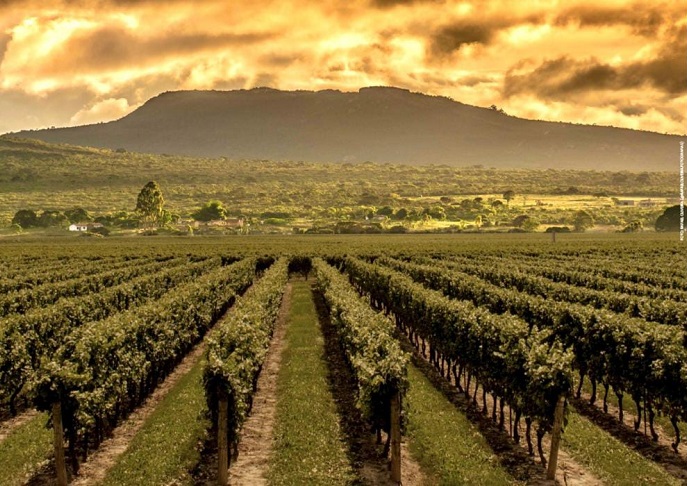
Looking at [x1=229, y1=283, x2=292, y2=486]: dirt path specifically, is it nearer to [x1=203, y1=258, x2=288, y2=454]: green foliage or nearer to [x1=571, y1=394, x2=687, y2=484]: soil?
[x1=203, y1=258, x2=288, y2=454]: green foliage

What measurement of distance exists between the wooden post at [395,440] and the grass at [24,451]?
957cm

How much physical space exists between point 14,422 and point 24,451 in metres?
3.71

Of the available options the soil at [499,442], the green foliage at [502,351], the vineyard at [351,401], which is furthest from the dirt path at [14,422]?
the green foliage at [502,351]

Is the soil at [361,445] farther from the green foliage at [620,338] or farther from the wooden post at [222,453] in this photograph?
the green foliage at [620,338]

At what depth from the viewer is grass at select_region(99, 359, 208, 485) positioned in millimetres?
16969

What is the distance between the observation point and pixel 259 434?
20.4 metres

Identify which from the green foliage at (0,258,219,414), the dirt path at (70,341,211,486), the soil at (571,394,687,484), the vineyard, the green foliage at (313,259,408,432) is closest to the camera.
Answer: the vineyard

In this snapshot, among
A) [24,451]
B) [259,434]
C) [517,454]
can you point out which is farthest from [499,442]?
[24,451]

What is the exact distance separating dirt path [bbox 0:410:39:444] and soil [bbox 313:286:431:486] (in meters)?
10.6

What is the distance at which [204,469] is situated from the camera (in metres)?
17.6

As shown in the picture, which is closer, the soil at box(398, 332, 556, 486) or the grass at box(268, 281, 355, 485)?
the grass at box(268, 281, 355, 485)

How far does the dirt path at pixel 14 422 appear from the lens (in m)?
20.9

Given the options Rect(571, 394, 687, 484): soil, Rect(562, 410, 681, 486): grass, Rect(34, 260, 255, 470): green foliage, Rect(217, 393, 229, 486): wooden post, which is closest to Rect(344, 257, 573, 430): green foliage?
Rect(562, 410, 681, 486): grass

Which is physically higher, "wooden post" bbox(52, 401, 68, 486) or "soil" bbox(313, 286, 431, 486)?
"wooden post" bbox(52, 401, 68, 486)
